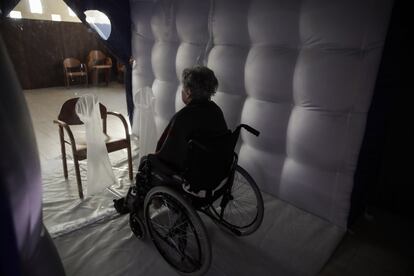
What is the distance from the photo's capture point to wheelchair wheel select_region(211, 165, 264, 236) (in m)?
1.45

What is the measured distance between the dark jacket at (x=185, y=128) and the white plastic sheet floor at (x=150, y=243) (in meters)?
0.52

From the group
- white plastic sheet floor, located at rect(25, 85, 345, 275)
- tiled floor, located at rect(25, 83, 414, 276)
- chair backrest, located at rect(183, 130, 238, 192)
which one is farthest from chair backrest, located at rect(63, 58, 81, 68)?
tiled floor, located at rect(25, 83, 414, 276)

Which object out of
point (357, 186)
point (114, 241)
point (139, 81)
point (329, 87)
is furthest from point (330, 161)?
point (139, 81)

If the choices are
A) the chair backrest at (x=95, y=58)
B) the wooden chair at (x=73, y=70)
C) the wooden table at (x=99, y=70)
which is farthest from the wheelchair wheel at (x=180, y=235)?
the chair backrest at (x=95, y=58)

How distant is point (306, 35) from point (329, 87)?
0.96 ft

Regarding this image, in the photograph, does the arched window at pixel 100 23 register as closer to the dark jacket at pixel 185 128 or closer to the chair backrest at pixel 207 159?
the dark jacket at pixel 185 128

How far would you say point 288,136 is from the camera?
5.24 feet

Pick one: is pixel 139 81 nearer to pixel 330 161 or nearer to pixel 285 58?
pixel 285 58

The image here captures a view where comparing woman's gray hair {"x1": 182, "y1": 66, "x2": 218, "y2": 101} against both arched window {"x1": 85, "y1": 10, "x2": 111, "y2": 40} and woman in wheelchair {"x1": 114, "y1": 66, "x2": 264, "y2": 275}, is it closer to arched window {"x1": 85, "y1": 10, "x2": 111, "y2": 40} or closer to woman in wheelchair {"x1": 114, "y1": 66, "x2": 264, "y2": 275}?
woman in wheelchair {"x1": 114, "y1": 66, "x2": 264, "y2": 275}

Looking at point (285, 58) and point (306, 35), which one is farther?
point (285, 58)

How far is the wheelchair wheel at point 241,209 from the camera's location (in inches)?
57.0

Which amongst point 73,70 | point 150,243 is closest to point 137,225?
point 150,243

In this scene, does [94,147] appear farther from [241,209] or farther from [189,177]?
[241,209]

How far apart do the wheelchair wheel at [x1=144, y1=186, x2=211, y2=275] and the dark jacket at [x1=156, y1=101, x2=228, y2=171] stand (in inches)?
6.2
